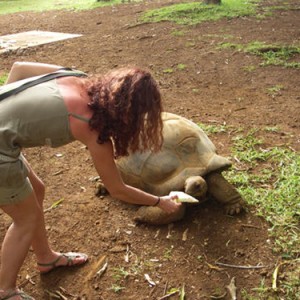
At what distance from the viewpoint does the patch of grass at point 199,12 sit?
9492 millimetres

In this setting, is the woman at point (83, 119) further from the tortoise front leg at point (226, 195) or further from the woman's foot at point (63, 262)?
the tortoise front leg at point (226, 195)

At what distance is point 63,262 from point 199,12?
29.0 ft

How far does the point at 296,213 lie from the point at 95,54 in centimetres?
549

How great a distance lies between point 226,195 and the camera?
2.93m

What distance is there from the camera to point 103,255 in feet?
8.93

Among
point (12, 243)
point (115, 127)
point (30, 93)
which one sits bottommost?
point (12, 243)

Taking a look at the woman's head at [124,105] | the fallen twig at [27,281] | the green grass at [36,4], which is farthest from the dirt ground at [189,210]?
the green grass at [36,4]

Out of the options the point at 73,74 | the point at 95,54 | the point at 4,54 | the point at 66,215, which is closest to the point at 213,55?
the point at 95,54

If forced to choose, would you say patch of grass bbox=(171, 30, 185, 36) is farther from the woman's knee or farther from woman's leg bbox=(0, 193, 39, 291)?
woman's leg bbox=(0, 193, 39, 291)

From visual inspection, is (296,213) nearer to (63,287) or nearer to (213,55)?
(63,287)

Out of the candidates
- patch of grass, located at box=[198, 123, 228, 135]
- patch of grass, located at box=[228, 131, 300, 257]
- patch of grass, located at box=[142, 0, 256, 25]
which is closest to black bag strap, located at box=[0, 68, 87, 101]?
patch of grass, located at box=[228, 131, 300, 257]

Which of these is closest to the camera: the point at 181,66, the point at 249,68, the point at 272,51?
the point at 249,68

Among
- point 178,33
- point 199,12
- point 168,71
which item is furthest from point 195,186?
point 199,12

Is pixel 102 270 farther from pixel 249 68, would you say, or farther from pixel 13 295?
pixel 249 68
